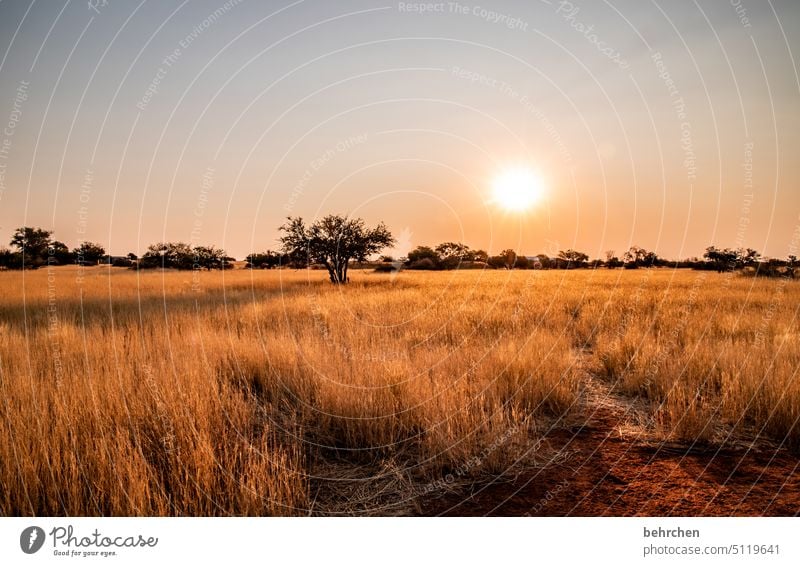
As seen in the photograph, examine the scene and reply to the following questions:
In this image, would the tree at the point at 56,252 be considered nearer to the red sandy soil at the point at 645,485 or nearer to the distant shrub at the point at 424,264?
the red sandy soil at the point at 645,485

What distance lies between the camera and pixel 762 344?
7.86 metres

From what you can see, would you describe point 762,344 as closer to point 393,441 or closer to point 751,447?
point 751,447

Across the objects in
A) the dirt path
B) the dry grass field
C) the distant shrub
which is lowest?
the dirt path

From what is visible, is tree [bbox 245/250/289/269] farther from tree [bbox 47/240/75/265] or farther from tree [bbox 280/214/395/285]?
tree [bbox 47/240/75/265]

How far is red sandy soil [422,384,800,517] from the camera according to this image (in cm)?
361

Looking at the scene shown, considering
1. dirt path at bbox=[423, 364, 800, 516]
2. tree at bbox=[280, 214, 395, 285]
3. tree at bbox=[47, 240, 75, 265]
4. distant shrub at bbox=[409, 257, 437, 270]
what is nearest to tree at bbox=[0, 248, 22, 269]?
tree at bbox=[47, 240, 75, 265]

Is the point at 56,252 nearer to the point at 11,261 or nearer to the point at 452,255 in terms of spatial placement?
the point at 11,261

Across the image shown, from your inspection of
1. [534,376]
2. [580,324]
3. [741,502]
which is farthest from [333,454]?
[580,324]

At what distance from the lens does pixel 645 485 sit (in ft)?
A: 12.6

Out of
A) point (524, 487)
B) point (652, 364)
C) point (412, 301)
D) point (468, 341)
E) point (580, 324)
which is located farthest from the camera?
point (412, 301)

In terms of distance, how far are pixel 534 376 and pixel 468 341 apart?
2.86 metres

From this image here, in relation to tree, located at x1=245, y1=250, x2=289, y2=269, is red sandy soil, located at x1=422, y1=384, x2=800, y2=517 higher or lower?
lower
